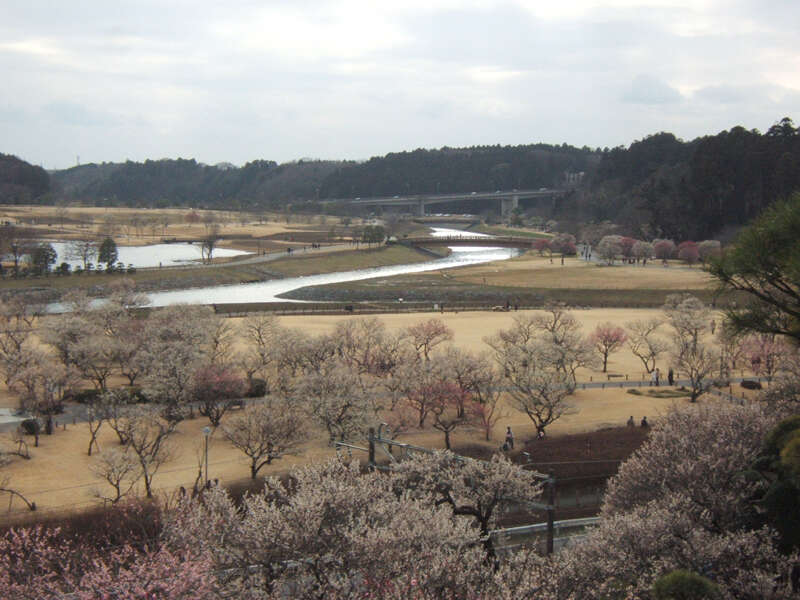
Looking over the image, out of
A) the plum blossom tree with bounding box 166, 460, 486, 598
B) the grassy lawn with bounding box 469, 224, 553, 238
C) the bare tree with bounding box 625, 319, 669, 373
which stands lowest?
the bare tree with bounding box 625, 319, 669, 373

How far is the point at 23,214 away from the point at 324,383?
104m

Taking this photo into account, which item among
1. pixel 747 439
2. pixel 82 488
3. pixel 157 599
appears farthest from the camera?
pixel 82 488

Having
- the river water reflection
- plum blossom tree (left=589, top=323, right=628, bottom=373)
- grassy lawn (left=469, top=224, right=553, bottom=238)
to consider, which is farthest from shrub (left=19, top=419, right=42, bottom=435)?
grassy lawn (left=469, top=224, right=553, bottom=238)

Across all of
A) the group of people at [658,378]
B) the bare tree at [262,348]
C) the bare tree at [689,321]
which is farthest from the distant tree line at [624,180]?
the bare tree at [262,348]

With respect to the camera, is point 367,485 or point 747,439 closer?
point 367,485

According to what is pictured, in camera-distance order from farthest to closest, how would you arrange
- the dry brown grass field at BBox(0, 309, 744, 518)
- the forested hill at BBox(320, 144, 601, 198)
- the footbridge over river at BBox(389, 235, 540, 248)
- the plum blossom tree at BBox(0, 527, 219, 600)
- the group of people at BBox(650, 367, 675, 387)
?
1. the forested hill at BBox(320, 144, 601, 198)
2. the footbridge over river at BBox(389, 235, 540, 248)
3. the group of people at BBox(650, 367, 675, 387)
4. the dry brown grass field at BBox(0, 309, 744, 518)
5. the plum blossom tree at BBox(0, 527, 219, 600)

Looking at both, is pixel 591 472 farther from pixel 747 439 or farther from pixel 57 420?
pixel 57 420

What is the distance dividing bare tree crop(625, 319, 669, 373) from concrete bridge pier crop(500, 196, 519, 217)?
384 ft

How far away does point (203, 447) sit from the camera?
2339 cm

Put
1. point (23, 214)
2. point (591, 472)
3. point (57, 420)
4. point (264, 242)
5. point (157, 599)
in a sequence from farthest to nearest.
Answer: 1. point (23, 214)
2. point (264, 242)
3. point (57, 420)
4. point (591, 472)
5. point (157, 599)

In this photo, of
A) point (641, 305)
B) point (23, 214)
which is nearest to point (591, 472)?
point (641, 305)

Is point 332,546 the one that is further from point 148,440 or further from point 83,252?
point 83,252

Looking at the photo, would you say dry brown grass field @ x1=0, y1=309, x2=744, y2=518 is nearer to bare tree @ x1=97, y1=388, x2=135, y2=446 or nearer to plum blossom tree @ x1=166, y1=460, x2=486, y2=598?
bare tree @ x1=97, y1=388, x2=135, y2=446

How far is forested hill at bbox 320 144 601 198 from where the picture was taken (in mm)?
182625
